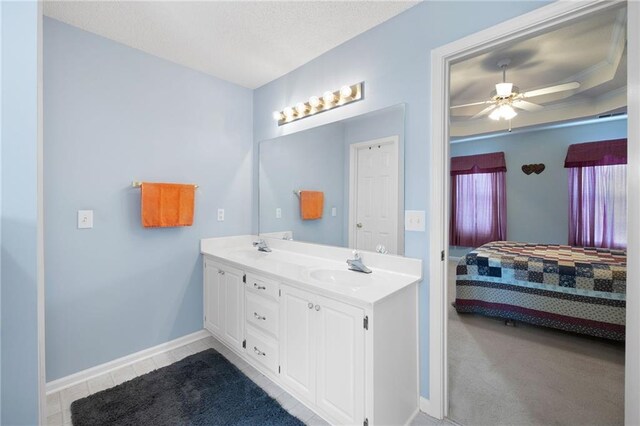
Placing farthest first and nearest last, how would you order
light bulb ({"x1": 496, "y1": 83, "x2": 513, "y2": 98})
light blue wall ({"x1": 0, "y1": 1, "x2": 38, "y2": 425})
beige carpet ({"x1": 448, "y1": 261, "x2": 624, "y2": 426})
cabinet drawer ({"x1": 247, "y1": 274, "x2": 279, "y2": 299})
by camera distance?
light bulb ({"x1": 496, "y1": 83, "x2": 513, "y2": 98}), cabinet drawer ({"x1": 247, "y1": 274, "x2": 279, "y2": 299}), beige carpet ({"x1": 448, "y1": 261, "x2": 624, "y2": 426}), light blue wall ({"x1": 0, "y1": 1, "x2": 38, "y2": 425})

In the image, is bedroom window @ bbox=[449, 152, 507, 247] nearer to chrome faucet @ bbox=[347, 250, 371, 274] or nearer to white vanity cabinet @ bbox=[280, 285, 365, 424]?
chrome faucet @ bbox=[347, 250, 371, 274]

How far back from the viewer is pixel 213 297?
2424mm

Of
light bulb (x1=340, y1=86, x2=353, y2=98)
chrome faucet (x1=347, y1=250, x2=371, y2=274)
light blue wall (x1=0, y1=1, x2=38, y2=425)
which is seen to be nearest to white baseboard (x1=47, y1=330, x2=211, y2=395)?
light blue wall (x1=0, y1=1, x2=38, y2=425)

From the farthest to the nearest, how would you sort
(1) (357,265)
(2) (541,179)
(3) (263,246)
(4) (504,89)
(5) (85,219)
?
1. (2) (541,179)
2. (4) (504,89)
3. (3) (263,246)
4. (5) (85,219)
5. (1) (357,265)

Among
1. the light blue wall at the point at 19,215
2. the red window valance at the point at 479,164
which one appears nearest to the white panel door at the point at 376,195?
the light blue wall at the point at 19,215

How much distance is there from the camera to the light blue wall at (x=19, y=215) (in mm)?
945

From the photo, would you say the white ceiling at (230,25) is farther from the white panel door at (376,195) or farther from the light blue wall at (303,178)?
the white panel door at (376,195)

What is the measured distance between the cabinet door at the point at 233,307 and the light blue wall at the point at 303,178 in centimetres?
63

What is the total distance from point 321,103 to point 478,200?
14.6 feet

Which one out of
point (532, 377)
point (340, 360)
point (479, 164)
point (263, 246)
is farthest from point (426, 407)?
point (479, 164)

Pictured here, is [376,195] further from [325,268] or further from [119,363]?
[119,363]

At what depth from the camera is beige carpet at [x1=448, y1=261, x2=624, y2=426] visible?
5.47 feet

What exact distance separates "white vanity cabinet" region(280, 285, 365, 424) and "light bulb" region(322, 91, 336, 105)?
1.38 m

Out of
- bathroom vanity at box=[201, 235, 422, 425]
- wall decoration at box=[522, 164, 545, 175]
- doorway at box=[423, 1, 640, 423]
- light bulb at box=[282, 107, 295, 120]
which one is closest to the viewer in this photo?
bathroom vanity at box=[201, 235, 422, 425]
